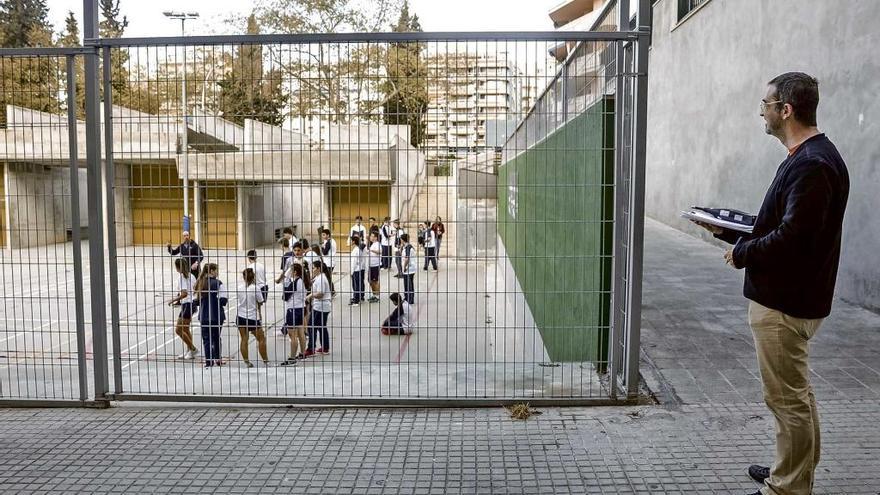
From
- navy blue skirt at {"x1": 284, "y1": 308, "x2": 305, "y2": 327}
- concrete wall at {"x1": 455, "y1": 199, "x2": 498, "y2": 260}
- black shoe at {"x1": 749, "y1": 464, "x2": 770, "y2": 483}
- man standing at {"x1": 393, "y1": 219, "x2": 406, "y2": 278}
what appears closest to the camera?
black shoe at {"x1": 749, "y1": 464, "x2": 770, "y2": 483}

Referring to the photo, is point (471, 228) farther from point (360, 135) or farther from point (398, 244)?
point (360, 135)

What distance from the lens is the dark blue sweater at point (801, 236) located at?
291 cm

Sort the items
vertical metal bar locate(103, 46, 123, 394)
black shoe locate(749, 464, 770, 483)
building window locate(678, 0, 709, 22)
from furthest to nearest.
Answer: building window locate(678, 0, 709, 22) → vertical metal bar locate(103, 46, 123, 394) → black shoe locate(749, 464, 770, 483)

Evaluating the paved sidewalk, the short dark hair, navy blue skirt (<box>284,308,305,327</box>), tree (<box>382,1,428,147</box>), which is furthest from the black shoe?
navy blue skirt (<box>284,308,305,327</box>)

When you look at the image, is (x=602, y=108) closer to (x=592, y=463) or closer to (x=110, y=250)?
(x=592, y=463)

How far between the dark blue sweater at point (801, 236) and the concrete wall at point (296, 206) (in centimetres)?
287

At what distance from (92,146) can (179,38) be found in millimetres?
973

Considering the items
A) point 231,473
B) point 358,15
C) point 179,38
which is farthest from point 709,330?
point 358,15

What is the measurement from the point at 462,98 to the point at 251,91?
146 cm

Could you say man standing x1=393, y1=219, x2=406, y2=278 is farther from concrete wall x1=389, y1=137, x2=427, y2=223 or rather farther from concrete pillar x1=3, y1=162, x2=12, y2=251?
concrete pillar x1=3, y1=162, x2=12, y2=251

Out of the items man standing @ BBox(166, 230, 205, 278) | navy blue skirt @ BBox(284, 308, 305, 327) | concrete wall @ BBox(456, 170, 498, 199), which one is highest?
concrete wall @ BBox(456, 170, 498, 199)

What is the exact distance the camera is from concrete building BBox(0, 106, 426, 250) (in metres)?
4.83

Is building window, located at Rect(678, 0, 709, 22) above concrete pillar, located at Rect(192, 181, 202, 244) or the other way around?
above

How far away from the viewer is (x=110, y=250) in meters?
4.89
